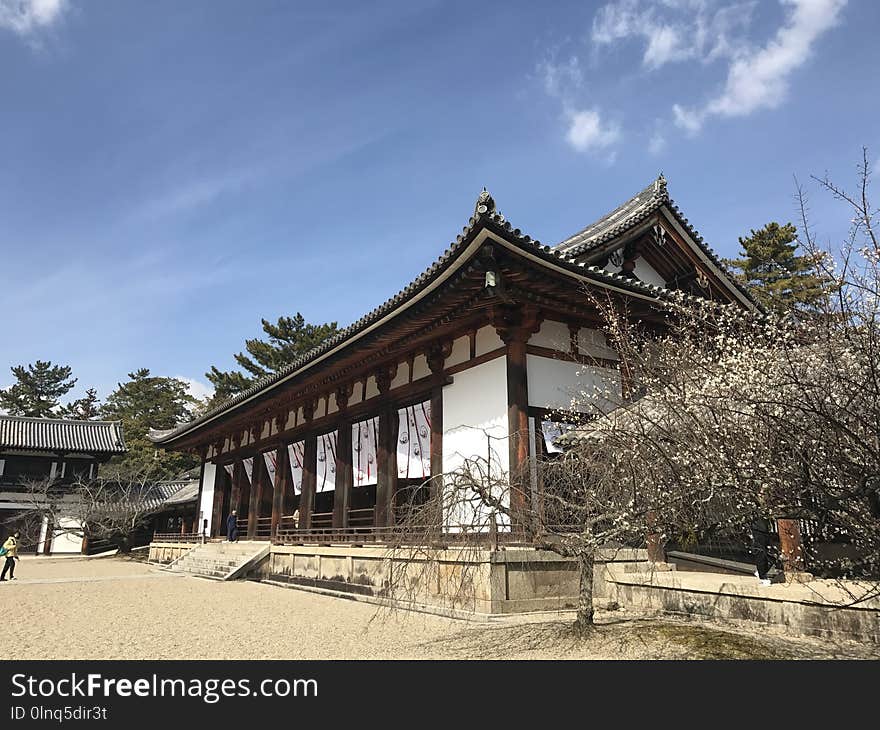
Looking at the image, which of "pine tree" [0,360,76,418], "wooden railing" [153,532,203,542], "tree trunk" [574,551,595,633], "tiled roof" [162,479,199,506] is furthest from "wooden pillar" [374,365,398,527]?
"pine tree" [0,360,76,418]

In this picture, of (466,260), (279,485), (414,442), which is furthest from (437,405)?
(279,485)

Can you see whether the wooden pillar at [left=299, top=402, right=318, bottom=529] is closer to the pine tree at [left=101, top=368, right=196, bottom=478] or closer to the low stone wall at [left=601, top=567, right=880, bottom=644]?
the low stone wall at [left=601, top=567, right=880, bottom=644]

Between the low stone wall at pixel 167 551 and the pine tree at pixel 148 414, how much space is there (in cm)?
1823

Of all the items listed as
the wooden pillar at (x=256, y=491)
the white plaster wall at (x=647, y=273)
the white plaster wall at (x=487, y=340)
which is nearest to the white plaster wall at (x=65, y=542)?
the wooden pillar at (x=256, y=491)

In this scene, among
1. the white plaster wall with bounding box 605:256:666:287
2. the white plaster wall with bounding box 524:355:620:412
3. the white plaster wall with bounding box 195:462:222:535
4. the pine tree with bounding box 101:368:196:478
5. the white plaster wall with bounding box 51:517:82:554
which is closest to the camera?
the white plaster wall with bounding box 524:355:620:412

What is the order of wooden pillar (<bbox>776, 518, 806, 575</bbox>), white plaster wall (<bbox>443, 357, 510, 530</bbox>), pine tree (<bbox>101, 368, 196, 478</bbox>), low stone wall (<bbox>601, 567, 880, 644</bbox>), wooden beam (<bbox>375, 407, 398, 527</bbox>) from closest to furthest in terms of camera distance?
low stone wall (<bbox>601, 567, 880, 644</bbox>) → wooden pillar (<bbox>776, 518, 806, 575</bbox>) → white plaster wall (<bbox>443, 357, 510, 530</bbox>) → wooden beam (<bbox>375, 407, 398, 527</bbox>) → pine tree (<bbox>101, 368, 196, 478</bbox>)

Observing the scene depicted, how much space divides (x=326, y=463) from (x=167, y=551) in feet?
43.2

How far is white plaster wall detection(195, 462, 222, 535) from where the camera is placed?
84.3 ft

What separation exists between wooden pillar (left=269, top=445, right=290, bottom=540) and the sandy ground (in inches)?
264

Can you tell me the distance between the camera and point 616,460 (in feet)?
22.2

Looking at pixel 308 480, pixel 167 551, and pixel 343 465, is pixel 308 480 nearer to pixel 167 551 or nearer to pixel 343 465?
pixel 343 465

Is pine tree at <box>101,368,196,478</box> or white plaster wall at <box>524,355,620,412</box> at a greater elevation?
pine tree at <box>101,368,196,478</box>

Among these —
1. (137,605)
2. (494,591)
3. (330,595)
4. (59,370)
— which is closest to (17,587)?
(137,605)
